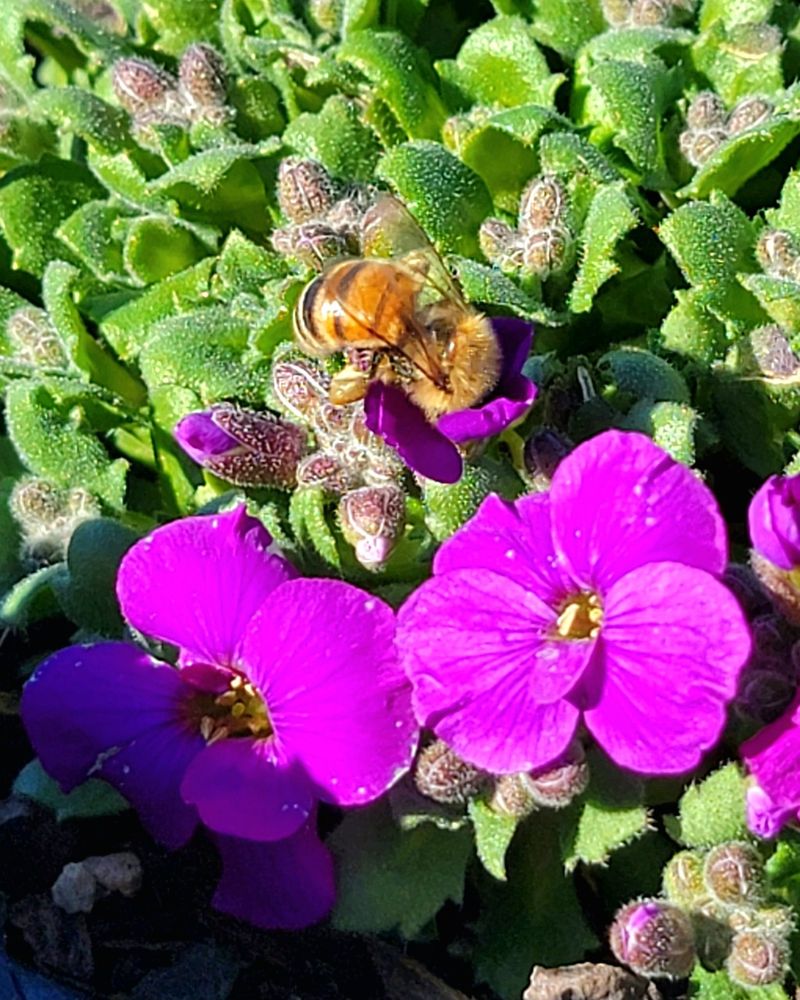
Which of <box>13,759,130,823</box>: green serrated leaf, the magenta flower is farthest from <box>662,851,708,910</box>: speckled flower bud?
<box>13,759,130,823</box>: green serrated leaf

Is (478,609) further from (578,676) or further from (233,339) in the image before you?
(233,339)

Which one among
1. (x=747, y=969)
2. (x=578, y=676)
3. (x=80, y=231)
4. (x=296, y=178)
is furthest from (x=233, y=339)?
(x=747, y=969)

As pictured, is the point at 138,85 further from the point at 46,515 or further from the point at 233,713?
the point at 233,713

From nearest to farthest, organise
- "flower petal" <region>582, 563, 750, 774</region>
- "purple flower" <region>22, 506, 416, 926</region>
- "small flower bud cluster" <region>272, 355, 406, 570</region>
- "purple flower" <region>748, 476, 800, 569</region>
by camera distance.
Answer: "flower petal" <region>582, 563, 750, 774</region> → "purple flower" <region>748, 476, 800, 569</region> → "purple flower" <region>22, 506, 416, 926</region> → "small flower bud cluster" <region>272, 355, 406, 570</region>

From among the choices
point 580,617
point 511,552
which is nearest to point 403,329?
point 511,552

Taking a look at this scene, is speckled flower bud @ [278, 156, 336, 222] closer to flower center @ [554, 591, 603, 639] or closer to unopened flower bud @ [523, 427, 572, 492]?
unopened flower bud @ [523, 427, 572, 492]

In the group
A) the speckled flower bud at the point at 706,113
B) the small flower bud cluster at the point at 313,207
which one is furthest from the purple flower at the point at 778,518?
the speckled flower bud at the point at 706,113
